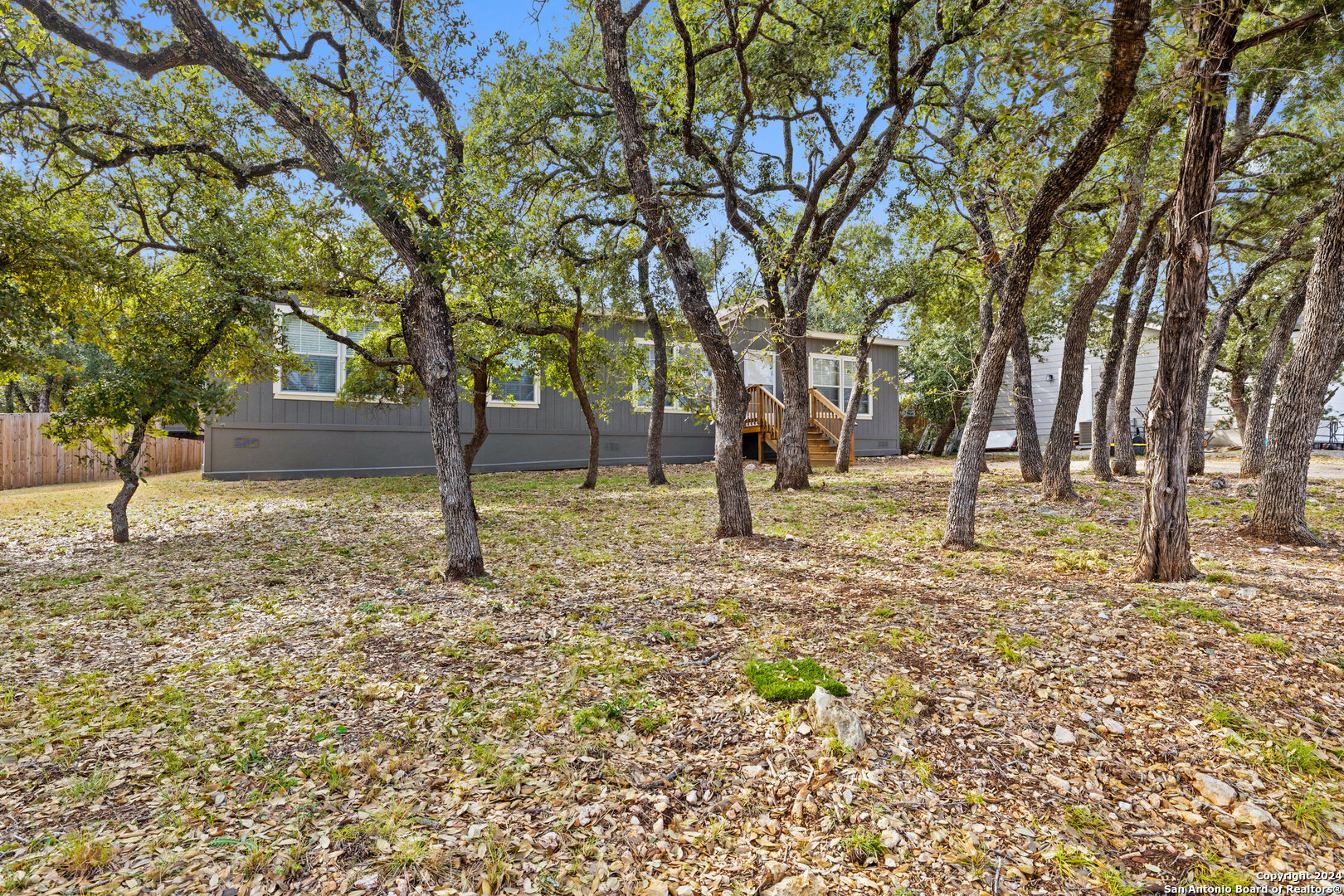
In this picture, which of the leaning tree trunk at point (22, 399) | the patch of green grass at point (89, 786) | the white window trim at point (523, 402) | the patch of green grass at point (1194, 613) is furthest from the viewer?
the leaning tree trunk at point (22, 399)

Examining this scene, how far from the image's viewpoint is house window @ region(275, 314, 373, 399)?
11.6m

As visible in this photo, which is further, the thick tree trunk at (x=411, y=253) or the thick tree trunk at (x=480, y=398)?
the thick tree trunk at (x=480, y=398)

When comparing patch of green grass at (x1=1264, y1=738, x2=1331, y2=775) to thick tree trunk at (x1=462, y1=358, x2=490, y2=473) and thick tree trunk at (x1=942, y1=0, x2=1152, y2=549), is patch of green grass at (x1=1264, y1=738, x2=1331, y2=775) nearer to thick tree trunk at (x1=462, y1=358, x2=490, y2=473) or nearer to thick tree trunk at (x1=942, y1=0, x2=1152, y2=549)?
thick tree trunk at (x1=942, y1=0, x2=1152, y2=549)

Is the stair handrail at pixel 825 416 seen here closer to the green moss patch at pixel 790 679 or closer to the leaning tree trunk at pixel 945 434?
the leaning tree trunk at pixel 945 434

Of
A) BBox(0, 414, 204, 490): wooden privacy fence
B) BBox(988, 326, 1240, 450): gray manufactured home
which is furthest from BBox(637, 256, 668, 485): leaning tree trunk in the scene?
BBox(988, 326, 1240, 450): gray manufactured home

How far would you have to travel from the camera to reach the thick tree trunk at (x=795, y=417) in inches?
347

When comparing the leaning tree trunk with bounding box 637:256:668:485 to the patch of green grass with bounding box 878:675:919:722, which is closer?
the patch of green grass with bounding box 878:675:919:722

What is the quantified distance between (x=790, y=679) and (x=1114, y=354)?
8.98m

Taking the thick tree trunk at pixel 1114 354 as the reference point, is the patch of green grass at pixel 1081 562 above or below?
below

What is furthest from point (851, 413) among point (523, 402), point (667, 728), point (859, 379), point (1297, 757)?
point (667, 728)

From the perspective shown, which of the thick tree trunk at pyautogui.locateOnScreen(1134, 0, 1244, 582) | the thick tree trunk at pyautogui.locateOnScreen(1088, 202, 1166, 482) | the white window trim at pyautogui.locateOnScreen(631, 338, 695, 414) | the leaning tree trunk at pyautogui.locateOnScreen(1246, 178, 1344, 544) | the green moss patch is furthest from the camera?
the white window trim at pyautogui.locateOnScreen(631, 338, 695, 414)

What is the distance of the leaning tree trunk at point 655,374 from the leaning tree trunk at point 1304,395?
7.25 meters

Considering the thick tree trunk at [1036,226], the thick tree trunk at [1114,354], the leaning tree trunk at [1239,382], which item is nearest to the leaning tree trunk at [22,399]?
the thick tree trunk at [1036,226]

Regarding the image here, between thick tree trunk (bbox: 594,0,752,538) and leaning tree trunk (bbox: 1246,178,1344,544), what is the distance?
14.4 ft
